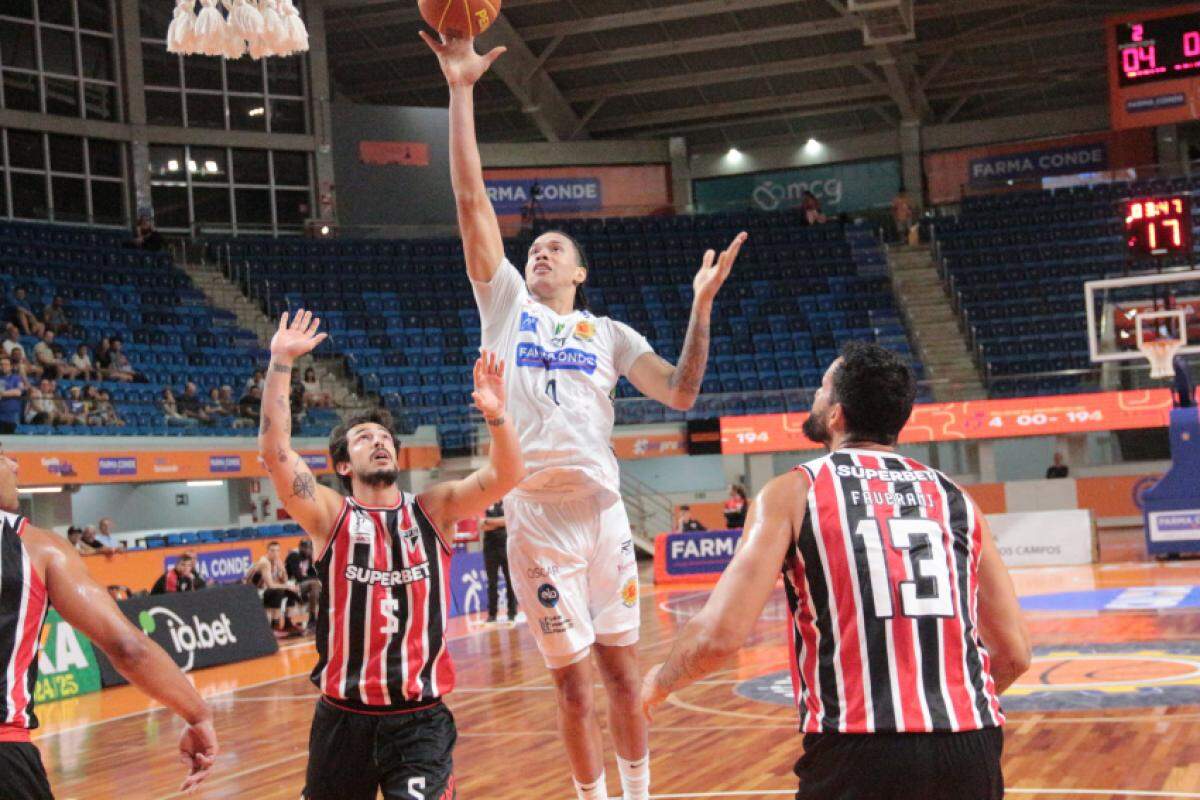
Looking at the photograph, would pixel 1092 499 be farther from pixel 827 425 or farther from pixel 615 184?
pixel 827 425

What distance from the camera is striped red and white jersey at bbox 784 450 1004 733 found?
2734 mm

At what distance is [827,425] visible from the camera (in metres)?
3.03

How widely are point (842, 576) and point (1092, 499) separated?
2295 cm

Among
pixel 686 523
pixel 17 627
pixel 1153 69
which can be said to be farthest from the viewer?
pixel 1153 69

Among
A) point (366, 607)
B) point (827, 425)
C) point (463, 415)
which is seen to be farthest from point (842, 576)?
point (463, 415)

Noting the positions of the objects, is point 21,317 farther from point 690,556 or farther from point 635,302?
point 635,302

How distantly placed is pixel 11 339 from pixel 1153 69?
63.0 feet

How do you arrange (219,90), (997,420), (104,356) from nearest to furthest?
(104,356) < (997,420) < (219,90)

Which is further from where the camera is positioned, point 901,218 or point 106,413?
point 901,218

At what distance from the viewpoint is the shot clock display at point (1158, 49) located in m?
23.7

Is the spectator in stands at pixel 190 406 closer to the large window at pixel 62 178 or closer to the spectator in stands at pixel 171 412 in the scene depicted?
the spectator in stands at pixel 171 412

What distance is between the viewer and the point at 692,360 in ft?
14.8

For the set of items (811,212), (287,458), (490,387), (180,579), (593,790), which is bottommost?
(180,579)

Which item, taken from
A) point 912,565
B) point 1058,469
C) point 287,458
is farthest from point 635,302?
point 912,565
